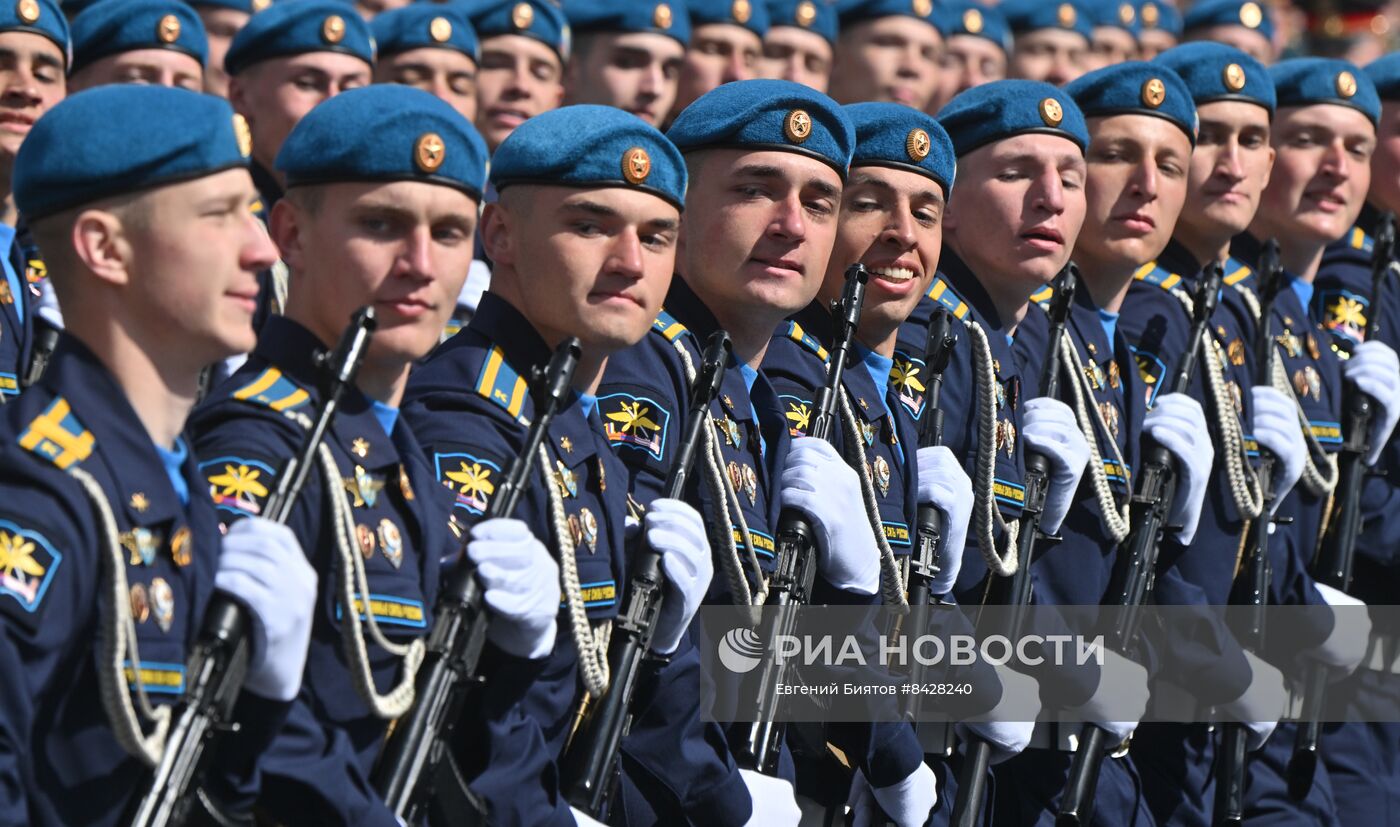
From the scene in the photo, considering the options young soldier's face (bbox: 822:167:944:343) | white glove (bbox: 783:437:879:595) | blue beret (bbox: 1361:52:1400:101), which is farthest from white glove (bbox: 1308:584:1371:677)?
white glove (bbox: 783:437:879:595)

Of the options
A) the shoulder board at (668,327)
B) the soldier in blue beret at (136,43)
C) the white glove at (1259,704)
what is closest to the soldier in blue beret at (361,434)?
the shoulder board at (668,327)

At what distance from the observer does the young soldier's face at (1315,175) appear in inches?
381

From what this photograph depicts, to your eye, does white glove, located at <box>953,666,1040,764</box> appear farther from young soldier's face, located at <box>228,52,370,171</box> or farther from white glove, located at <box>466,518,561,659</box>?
young soldier's face, located at <box>228,52,370,171</box>

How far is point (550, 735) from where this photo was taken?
576cm

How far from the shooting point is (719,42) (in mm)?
12289

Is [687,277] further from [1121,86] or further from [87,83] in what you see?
[87,83]

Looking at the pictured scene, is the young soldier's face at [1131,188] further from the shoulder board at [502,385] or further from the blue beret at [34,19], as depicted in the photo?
the blue beret at [34,19]

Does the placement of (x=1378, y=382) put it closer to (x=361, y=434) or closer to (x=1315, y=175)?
(x=1315, y=175)

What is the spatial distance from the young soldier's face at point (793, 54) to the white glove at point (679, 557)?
23.3ft

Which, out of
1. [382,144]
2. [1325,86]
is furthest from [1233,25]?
[382,144]

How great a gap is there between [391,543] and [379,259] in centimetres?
61

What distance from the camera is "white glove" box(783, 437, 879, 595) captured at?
655 cm

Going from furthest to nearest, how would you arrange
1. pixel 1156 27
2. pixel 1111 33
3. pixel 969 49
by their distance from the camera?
1. pixel 1156 27
2. pixel 1111 33
3. pixel 969 49

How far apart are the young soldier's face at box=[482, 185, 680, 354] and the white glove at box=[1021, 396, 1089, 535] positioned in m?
2.13
